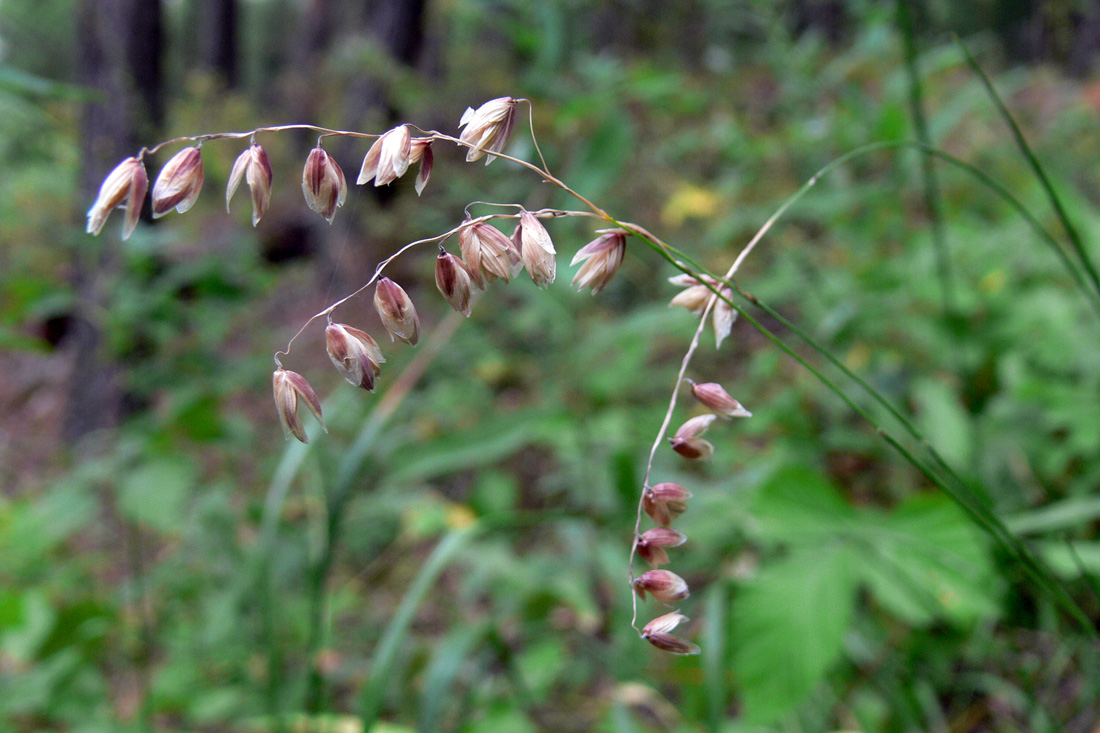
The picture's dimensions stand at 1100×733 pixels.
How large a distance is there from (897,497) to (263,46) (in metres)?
26.3

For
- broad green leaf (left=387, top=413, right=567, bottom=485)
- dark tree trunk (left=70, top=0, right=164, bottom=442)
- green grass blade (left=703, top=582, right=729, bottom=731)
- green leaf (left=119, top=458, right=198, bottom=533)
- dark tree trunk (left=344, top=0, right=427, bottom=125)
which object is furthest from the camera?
dark tree trunk (left=344, top=0, right=427, bottom=125)

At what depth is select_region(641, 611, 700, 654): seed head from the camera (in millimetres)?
490

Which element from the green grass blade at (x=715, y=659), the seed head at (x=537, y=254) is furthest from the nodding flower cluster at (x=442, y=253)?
the green grass blade at (x=715, y=659)

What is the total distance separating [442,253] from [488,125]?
0.11 metres

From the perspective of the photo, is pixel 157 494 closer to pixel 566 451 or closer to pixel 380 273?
pixel 566 451

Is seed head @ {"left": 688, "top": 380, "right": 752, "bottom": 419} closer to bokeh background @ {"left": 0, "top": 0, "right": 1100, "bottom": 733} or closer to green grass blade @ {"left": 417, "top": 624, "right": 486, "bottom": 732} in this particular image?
bokeh background @ {"left": 0, "top": 0, "right": 1100, "bottom": 733}

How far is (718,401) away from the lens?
22.1 inches

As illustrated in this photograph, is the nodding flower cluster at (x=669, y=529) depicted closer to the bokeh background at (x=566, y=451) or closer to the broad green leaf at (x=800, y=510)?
the bokeh background at (x=566, y=451)

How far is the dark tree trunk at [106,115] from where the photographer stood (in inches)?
100

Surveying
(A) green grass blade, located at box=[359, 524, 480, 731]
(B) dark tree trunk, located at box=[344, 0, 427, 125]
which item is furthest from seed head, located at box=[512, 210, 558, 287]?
(B) dark tree trunk, located at box=[344, 0, 427, 125]

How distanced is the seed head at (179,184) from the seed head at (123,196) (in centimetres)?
1

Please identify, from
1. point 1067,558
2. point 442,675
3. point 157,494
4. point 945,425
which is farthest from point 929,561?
point 157,494

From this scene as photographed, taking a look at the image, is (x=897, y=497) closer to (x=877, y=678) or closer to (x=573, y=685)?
(x=877, y=678)

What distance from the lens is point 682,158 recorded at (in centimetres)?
407
